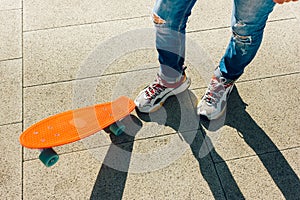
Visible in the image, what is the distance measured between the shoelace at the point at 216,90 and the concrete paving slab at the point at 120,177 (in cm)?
30

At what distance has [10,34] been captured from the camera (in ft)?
8.71

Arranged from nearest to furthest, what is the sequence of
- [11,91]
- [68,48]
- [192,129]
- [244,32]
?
[244,32]
[192,129]
[11,91]
[68,48]

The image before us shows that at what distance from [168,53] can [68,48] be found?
2.84 ft

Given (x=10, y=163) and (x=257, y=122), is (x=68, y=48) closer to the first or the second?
(x=10, y=163)

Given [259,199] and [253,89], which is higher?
[253,89]

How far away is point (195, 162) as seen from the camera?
2041 millimetres

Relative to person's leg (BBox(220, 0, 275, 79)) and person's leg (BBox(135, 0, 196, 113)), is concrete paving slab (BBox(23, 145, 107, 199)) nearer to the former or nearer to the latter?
person's leg (BBox(135, 0, 196, 113))

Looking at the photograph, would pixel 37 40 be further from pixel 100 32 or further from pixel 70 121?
pixel 70 121

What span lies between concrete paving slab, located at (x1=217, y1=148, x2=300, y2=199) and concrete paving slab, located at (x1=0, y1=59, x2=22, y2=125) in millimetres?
1243

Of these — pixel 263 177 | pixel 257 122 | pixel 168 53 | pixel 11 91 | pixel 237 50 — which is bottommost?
pixel 11 91

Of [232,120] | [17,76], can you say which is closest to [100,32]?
[17,76]

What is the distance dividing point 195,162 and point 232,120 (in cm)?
36

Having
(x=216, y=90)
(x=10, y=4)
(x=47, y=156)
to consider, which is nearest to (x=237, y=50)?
(x=216, y=90)

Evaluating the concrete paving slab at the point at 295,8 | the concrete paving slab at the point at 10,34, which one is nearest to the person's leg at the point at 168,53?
the concrete paving slab at the point at 10,34
